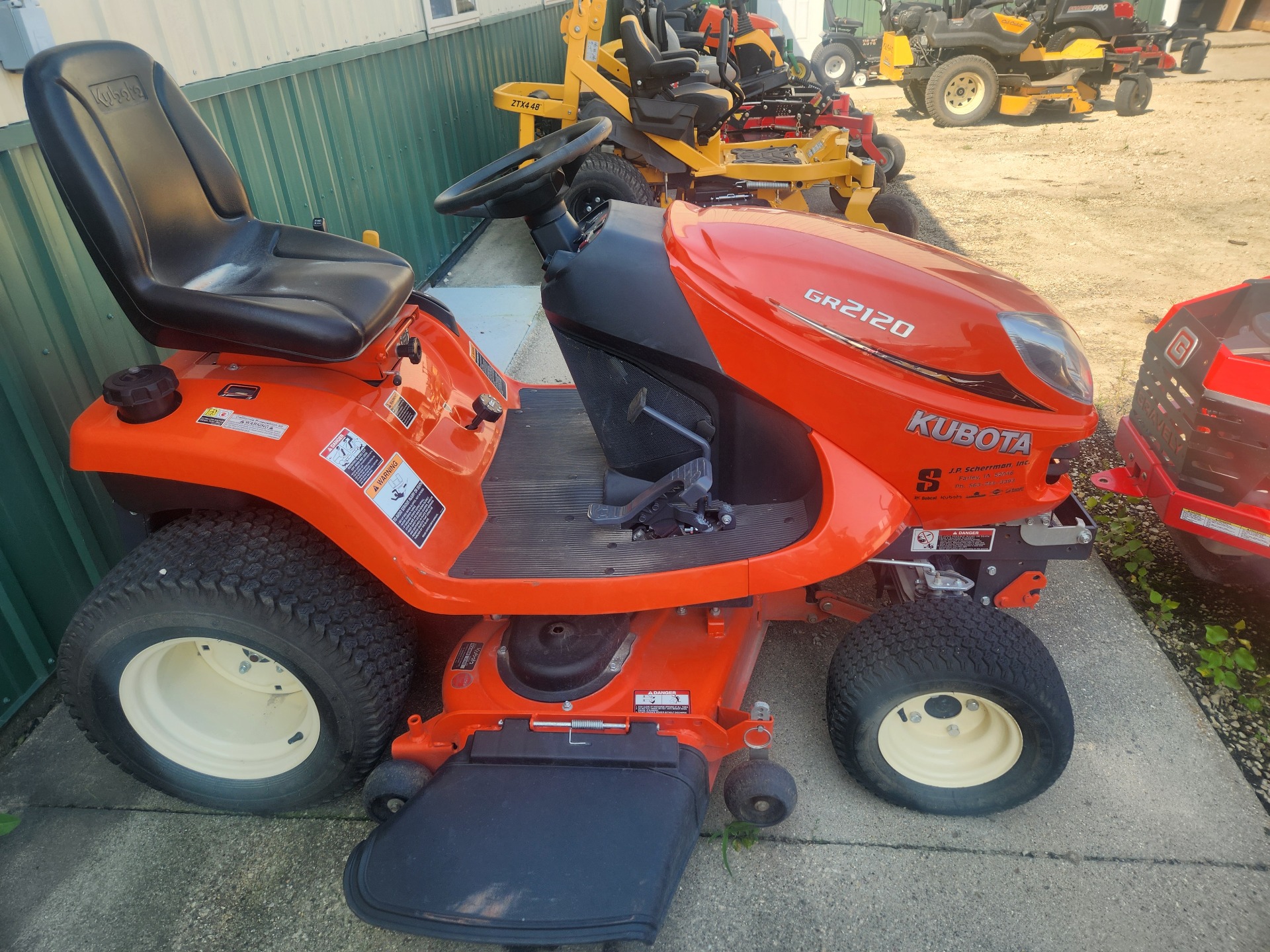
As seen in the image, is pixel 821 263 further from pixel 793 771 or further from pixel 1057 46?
pixel 1057 46

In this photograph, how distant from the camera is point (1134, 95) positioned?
8742 mm

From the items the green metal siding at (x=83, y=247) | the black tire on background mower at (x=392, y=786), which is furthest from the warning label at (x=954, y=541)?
the green metal siding at (x=83, y=247)

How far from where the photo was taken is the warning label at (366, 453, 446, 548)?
1770 mm

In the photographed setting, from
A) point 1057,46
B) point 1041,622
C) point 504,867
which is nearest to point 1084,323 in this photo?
point 1041,622

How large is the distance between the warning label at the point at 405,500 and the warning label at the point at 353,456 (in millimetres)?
21

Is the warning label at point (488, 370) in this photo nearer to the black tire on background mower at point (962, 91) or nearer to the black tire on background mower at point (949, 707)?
the black tire on background mower at point (949, 707)

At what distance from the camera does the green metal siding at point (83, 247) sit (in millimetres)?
2127

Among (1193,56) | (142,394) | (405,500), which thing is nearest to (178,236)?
(142,394)

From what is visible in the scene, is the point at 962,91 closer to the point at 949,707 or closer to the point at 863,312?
the point at 863,312

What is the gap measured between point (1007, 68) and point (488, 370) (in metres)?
8.79

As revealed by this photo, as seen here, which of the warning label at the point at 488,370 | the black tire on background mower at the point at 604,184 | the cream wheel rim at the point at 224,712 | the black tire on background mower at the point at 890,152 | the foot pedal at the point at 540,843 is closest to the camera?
the foot pedal at the point at 540,843

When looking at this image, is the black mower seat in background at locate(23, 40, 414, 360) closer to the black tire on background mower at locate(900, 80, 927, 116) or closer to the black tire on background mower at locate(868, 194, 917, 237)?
the black tire on background mower at locate(868, 194, 917, 237)

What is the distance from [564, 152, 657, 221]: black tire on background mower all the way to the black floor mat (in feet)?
9.50

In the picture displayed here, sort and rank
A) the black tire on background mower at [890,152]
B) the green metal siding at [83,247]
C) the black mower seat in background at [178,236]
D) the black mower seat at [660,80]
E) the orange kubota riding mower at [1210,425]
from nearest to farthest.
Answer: the black mower seat in background at [178,236] < the orange kubota riding mower at [1210,425] < the green metal siding at [83,247] < the black mower seat at [660,80] < the black tire on background mower at [890,152]
